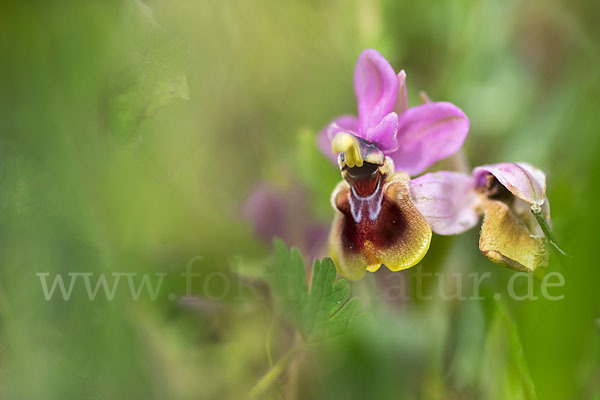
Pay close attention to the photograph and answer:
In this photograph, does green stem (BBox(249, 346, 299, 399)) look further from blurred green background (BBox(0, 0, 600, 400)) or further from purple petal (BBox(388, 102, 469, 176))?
purple petal (BBox(388, 102, 469, 176))

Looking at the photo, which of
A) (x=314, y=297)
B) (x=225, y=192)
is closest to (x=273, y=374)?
(x=314, y=297)

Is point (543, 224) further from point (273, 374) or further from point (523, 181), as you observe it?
point (273, 374)

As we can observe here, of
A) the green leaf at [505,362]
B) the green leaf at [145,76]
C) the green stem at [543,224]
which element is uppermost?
the green leaf at [145,76]

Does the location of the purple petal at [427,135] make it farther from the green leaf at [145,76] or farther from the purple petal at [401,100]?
the green leaf at [145,76]

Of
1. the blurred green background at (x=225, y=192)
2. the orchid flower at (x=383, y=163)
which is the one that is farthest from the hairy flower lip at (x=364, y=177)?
the blurred green background at (x=225, y=192)

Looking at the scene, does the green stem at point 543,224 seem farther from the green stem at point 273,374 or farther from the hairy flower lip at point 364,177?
the green stem at point 273,374

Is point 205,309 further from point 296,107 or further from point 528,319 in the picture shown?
point 296,107

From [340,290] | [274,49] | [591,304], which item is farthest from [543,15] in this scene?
[340,290]

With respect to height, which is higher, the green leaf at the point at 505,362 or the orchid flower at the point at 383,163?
the orchid flower at the point at 383,163
